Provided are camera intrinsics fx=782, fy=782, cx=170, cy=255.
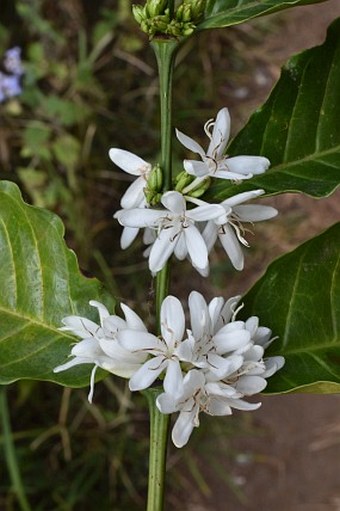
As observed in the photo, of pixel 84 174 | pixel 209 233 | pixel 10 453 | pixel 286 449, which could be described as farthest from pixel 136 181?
pixel 286 449

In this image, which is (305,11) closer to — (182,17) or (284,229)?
(284,229)

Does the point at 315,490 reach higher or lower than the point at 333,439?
lower

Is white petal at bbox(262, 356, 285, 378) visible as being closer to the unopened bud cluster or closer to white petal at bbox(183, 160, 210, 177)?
white petal at bbox(183, 160, 210, 177)

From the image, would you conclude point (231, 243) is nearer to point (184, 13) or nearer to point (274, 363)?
point (274, 363)

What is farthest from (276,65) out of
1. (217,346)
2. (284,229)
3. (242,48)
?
(217,346)

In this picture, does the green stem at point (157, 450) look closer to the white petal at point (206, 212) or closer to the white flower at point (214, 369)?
the white flower at point (214, 369)

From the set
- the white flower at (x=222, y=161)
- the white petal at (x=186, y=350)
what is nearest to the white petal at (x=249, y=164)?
the white flower at (x=222, y=161)
